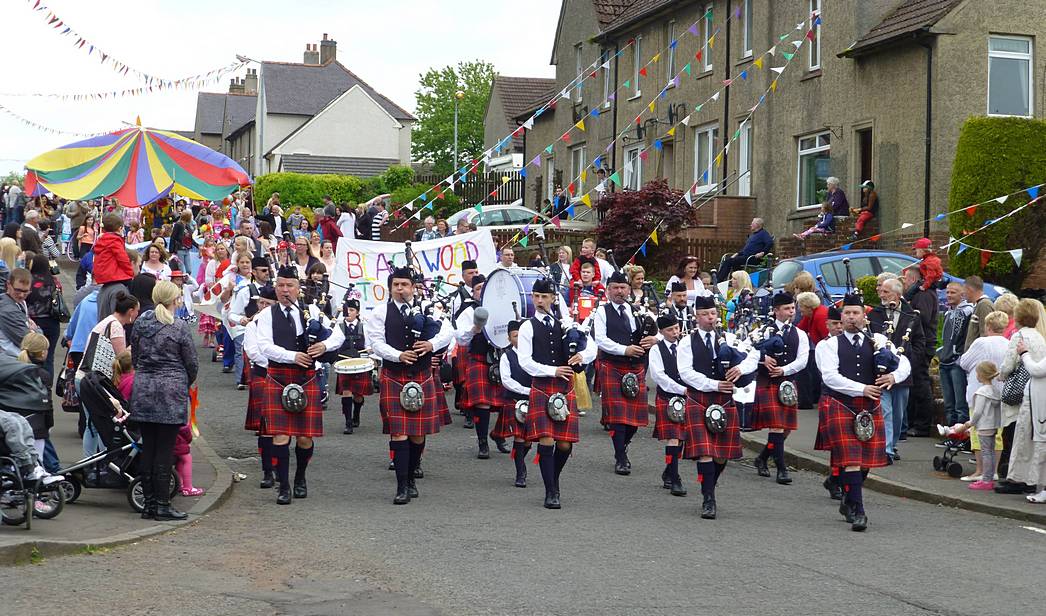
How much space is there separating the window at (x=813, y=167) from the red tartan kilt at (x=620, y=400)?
14806 mm

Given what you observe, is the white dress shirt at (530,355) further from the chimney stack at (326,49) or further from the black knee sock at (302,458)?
the chimney stack at (326,49)

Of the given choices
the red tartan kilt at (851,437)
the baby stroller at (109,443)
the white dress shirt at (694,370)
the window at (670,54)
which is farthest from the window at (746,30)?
the baby stroller at (109,443)

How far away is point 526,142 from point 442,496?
31843mm

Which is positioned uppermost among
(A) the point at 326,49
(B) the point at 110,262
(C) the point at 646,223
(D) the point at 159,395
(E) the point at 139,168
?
(A) the point at 326,49

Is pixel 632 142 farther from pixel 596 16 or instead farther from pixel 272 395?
pixel 272 395

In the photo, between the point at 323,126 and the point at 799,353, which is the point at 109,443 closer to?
the point at 799,353

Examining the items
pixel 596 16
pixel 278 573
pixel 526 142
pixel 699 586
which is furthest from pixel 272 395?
pixel 526 142

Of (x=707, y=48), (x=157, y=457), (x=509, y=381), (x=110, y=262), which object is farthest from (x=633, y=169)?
(x=157, y=457)

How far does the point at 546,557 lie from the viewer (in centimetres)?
853

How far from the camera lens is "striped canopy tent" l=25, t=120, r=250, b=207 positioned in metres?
18.2

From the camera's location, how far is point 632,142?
114 ft

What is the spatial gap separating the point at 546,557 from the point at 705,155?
23934mm

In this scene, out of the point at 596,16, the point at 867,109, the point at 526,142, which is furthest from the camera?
the point at 526,142

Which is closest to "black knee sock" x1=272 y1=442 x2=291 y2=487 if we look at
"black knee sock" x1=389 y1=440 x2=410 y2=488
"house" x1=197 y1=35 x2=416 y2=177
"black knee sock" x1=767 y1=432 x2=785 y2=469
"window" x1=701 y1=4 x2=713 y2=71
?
"black knee sock" x1=389 y1=440 x2=410 y2=488
